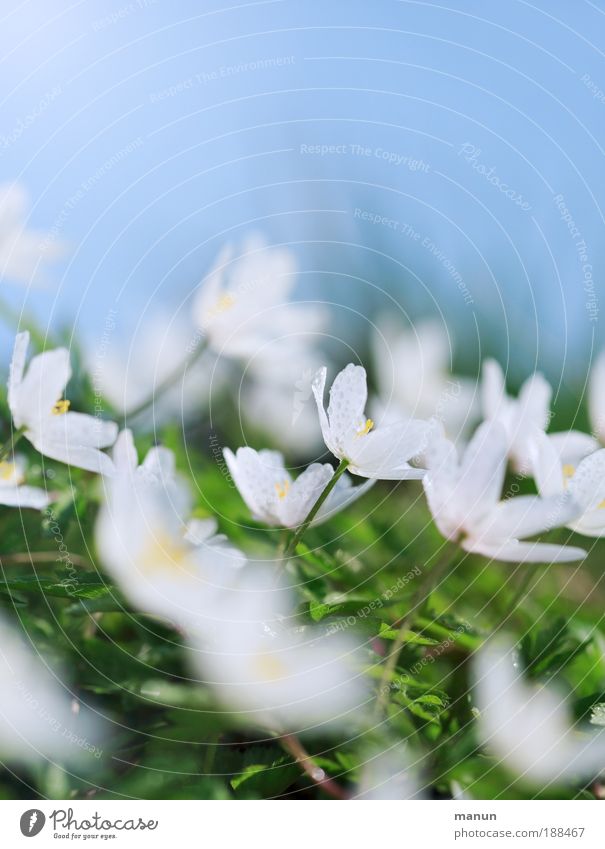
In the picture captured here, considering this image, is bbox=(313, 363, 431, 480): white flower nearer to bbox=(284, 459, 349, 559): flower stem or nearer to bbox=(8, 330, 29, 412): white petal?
bbox=(284, 459, 349, 559): flower stem

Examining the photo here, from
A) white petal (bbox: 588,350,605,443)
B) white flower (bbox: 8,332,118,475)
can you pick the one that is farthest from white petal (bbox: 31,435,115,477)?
white petal (bbox: 588,350,605,443)

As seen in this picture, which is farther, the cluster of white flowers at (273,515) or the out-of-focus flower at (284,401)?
the out-of-focus flower at (284,401)

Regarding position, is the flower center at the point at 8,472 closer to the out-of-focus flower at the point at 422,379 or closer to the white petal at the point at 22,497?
the white petal at the point at 22,497

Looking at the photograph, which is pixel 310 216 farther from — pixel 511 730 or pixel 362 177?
pixel 511 730

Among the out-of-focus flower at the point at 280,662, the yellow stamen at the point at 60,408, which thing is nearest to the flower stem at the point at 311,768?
the out-of-focus flower at the point at 280,662

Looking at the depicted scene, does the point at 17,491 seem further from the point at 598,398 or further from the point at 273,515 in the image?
the point at 598,398
